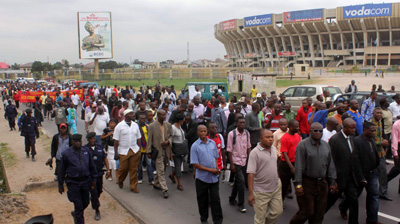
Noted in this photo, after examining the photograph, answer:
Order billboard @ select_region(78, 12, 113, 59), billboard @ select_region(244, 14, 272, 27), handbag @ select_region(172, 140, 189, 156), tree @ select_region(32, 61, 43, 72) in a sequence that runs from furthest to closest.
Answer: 1. tree @ select_region(32, 61, 43, 72)
2. billboard @ select_region(244, 14, 272, 27)
3. billboard @ select_region(78, 12, 113, 59)
4. handbag @ select_region(172, 140, 189, 156)

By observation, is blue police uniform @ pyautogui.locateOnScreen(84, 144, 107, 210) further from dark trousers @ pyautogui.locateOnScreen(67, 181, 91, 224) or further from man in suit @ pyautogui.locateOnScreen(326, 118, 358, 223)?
man in suit @ pyautogui.locateOnScreen(326, 118, 358, 223)

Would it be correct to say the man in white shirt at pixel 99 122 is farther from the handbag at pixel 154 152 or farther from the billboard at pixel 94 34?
the billboard at pixel 94 34

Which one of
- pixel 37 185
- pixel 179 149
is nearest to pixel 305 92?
pixel 179 149

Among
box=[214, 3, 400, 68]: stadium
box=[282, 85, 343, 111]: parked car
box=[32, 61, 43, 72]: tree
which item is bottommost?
box=[282, 85, 343, 111]: parked car

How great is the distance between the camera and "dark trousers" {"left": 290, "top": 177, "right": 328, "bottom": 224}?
478cm

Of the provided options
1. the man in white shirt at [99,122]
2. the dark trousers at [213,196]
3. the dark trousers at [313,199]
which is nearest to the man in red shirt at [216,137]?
the dark trousers at [213,196]

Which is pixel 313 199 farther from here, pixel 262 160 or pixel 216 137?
pixel 216 137

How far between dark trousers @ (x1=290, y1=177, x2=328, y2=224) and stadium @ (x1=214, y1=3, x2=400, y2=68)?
71.3 meters

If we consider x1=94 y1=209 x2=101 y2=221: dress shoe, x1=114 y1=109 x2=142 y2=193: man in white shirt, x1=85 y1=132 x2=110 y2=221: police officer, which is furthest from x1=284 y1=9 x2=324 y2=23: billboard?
x1=94 y1=209 x2=101 y2=221: dress shoe

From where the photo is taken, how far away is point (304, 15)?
75125 millimetres

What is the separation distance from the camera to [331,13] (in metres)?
71.5

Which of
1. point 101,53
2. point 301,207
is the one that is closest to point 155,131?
point 301,207

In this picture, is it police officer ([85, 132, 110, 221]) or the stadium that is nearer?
police officer ([85, 132, 110, 221])

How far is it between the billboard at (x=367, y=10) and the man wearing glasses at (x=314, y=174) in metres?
71.2
